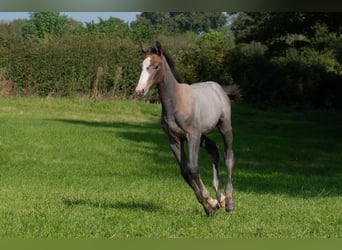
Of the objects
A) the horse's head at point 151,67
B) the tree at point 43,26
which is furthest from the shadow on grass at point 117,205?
the tree at point 43,26

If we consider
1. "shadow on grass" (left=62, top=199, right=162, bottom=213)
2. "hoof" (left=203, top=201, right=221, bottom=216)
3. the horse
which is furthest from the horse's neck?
"shadow on grass" (left=62, top=199, right=162, bottom=213)

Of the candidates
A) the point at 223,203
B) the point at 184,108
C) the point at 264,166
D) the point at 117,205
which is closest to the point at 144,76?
the point at 184,108

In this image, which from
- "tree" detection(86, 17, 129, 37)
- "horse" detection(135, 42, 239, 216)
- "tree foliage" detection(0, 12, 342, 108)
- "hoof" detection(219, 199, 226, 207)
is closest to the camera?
"horse" detection(135, 42, 239, 216)

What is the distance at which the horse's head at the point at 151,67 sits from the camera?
5.92 m

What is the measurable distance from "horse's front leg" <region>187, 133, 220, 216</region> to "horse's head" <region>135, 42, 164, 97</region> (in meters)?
0.66

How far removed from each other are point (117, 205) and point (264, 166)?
719 centimetres

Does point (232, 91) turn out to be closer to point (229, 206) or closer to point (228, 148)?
point (228, 148)

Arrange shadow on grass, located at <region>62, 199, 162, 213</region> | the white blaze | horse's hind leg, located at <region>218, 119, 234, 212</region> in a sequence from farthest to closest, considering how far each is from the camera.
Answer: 1. shadow on grass, located at <region>62, 199, 162, 213</region>
2. horse's hind leg, located at <region>218, 119, 234, 212</region>
3. the white blaze

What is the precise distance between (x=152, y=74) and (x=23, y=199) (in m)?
2.98

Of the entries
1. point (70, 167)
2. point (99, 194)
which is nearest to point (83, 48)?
point (70, 167)

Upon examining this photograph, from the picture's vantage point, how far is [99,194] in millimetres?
8930

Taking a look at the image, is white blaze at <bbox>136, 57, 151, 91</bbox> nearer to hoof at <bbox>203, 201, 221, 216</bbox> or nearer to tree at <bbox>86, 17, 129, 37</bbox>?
hoof at <bbox>203, 201, 221, 216</bbox>

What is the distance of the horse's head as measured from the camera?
5.92m

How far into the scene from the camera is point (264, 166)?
46.7 feet
